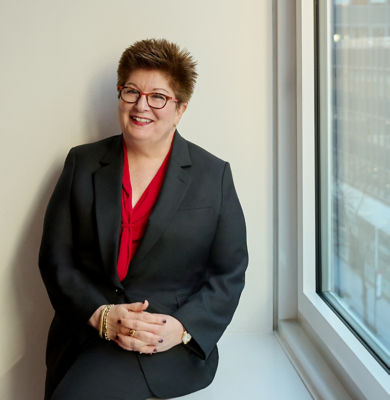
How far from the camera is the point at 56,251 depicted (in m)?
1.95

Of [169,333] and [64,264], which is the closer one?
[169,333]

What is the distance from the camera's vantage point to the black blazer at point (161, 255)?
1.87 meters

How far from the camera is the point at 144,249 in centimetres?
188

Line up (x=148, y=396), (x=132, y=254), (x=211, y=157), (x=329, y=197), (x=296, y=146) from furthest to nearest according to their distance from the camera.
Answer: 1. (x=296, y=146)
2. (x=329, y=197)
3. (x=211, y=157)
4. (x=132, y=254)
5. (x=148, y=396)

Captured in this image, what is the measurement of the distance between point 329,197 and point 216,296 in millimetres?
594

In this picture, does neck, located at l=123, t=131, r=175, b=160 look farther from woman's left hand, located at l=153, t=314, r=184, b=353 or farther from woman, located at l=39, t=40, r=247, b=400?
woman's left hand, located at l=153, t=314, r=184, b=353

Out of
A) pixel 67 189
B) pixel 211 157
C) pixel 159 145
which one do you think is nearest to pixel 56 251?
pixel 67 189

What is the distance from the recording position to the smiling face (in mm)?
1851

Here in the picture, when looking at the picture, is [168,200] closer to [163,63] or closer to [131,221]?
[131,221]

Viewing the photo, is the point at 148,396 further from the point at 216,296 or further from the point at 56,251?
the point at 56,251

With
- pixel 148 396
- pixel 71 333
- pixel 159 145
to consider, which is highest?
pixel 159 145

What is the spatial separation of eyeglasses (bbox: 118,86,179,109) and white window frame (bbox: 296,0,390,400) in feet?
2.02

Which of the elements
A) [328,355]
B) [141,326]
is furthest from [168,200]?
[328,355]

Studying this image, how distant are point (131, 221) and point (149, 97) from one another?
393 millimetres
